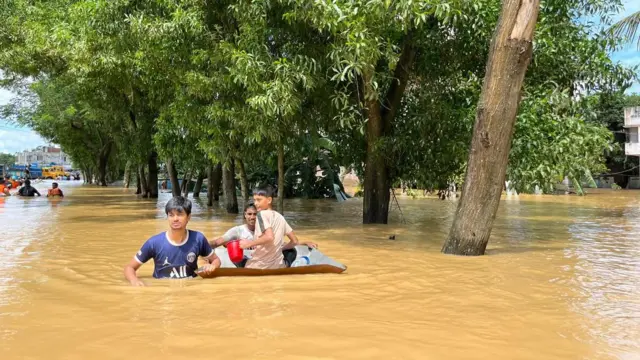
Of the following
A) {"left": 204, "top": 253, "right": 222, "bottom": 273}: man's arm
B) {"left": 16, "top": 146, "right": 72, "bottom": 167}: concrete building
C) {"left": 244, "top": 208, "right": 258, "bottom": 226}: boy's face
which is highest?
{"left": 16, "top": 146, "right": 72, "bottom": 167}: concrete building

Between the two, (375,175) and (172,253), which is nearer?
(172,253)

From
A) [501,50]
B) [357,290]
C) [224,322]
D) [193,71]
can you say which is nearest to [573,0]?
[501,50]

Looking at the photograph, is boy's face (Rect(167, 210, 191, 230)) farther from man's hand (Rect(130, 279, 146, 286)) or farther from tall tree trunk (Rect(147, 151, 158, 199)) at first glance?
tall tree trunk (Rect(147, 151, 158, 199))

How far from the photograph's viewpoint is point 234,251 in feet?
25.1

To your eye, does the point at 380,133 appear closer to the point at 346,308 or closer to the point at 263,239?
the point at 263,239

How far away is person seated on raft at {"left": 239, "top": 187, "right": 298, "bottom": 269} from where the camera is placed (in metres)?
7.06

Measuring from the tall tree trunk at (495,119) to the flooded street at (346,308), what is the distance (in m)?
0.65

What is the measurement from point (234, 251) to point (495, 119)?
4580mm

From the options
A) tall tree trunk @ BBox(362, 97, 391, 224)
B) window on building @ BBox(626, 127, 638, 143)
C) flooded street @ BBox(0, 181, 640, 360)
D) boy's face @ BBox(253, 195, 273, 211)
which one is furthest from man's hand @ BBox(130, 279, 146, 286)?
window on building @ BBox(626, 127, 638, 143)

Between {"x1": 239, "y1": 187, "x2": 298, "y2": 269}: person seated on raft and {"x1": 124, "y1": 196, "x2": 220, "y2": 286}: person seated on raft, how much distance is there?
2.24ft

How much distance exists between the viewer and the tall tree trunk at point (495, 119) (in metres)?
9.16

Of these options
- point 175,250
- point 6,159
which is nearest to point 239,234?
point 175,250

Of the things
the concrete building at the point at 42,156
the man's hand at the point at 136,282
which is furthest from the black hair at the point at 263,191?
the concrete building at the point at 42,156

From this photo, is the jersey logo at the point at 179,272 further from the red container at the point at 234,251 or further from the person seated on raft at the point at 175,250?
the red container at the point at 234,251
